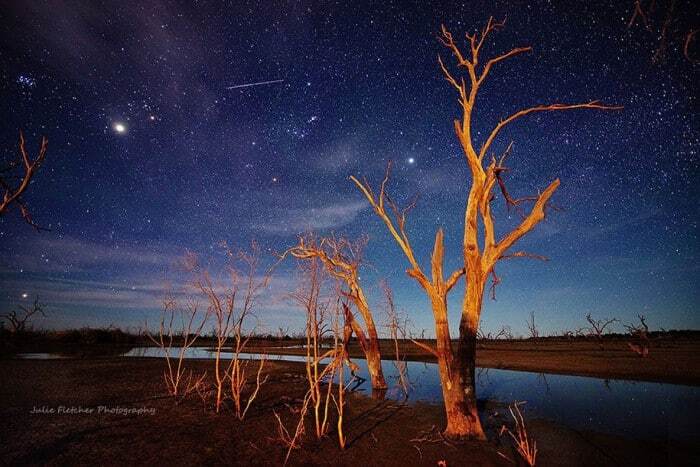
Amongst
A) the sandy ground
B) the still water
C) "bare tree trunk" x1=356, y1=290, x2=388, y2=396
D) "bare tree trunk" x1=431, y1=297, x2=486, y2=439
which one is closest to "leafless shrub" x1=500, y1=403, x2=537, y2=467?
the sandy ground

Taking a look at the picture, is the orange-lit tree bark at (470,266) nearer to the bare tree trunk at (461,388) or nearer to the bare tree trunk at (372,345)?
the bare tree trunk at (461,388)

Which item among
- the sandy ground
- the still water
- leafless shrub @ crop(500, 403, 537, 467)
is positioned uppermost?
leafless shrub @ crop(500, 403, 537, 467)

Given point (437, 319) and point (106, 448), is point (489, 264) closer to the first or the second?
point (437, 319)

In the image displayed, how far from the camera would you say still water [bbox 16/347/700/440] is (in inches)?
428

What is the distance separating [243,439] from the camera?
858 cm

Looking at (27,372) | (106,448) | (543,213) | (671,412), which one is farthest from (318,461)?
(27,372)

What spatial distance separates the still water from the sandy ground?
1.60 meters

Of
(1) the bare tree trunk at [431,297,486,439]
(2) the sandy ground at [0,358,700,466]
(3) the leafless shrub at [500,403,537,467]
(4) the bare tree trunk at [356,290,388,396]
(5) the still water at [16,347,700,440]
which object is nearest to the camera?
(3) the leafless shrub at [500,403,537,467]

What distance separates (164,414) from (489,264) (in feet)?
34.5

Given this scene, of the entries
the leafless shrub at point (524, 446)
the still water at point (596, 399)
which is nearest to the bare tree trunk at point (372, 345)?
the still water at point (596, 399)

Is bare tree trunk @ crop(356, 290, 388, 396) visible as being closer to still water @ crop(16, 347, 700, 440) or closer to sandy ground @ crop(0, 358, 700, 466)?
still water @ crop(16, 347, 700, 440)

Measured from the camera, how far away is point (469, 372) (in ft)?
25.5

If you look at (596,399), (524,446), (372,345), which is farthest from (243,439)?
(596,399)

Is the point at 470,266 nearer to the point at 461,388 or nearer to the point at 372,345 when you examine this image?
the point at 461,388
